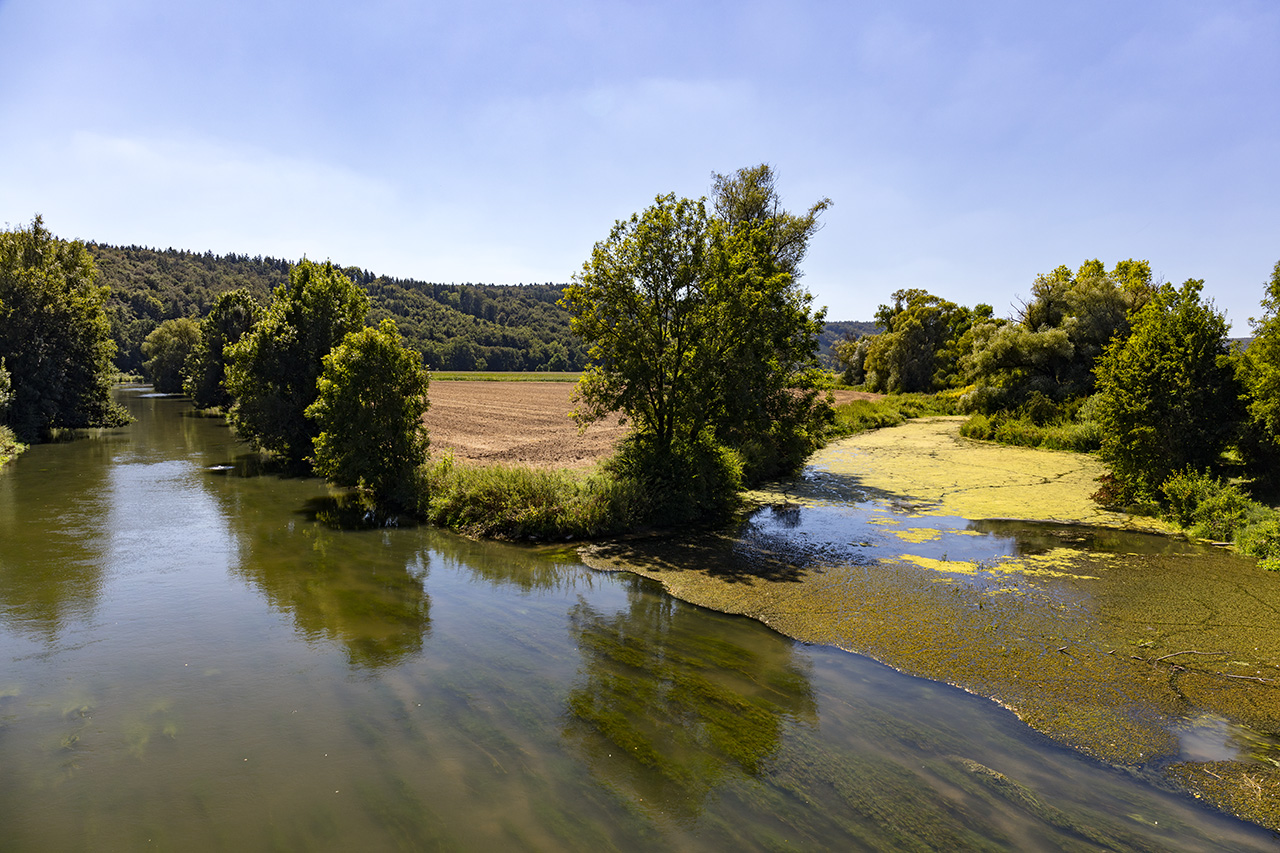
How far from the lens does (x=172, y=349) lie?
7206 cm

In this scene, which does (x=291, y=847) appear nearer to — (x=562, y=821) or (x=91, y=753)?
(x=562, y=821)

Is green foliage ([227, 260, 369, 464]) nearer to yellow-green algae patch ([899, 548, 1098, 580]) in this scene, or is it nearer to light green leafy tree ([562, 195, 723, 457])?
light green leafy tree ([562, 195, 723, 457])

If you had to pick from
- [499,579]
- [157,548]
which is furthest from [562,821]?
[157,548]

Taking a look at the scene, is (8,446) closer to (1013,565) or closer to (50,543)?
(50,543)

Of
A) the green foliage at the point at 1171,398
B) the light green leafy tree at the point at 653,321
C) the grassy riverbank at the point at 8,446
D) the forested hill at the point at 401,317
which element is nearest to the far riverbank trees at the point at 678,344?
the light green leafy tree at the point at 653,321

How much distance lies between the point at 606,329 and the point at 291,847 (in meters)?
12.4

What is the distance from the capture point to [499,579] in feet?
40.2

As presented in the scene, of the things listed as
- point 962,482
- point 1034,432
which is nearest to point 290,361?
point 962,482

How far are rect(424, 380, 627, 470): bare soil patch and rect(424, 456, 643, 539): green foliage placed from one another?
7.42ft

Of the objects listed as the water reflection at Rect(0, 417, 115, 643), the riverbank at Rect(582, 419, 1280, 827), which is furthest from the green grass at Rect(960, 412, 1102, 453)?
the water reflection at Rect(0, 417, 115, 643)

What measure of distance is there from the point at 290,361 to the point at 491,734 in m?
24.1

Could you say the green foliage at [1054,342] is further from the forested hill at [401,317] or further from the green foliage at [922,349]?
the forested hill at [401,317]

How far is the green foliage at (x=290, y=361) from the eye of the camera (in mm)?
25500

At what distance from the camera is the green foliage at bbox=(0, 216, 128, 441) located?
1341 inches
